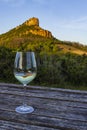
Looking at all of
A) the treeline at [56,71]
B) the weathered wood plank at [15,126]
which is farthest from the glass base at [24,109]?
the treeline at [56,71]

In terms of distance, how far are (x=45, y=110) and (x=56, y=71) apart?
3797mm

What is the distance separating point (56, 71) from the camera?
5.33 m

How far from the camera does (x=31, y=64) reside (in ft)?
4.92

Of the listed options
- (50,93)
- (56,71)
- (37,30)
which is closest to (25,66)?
(50,93)

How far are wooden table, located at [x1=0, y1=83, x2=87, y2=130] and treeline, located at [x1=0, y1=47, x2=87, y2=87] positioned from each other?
3.06 metres

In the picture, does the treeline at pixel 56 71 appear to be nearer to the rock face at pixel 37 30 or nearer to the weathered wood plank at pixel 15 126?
the weathered wood plank at pixel 15 126

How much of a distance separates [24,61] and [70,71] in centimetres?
390

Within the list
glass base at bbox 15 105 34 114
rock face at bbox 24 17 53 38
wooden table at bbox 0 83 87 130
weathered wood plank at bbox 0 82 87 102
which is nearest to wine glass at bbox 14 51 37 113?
glass base at bbox 15 105 34 114

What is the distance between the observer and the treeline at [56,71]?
5270 millimetres

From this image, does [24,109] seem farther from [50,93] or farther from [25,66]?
[50,93]

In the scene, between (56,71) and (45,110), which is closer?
(45,110)

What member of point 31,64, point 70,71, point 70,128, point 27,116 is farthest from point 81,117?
point 70,71

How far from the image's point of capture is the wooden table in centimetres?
132

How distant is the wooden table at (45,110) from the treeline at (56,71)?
3.06m
